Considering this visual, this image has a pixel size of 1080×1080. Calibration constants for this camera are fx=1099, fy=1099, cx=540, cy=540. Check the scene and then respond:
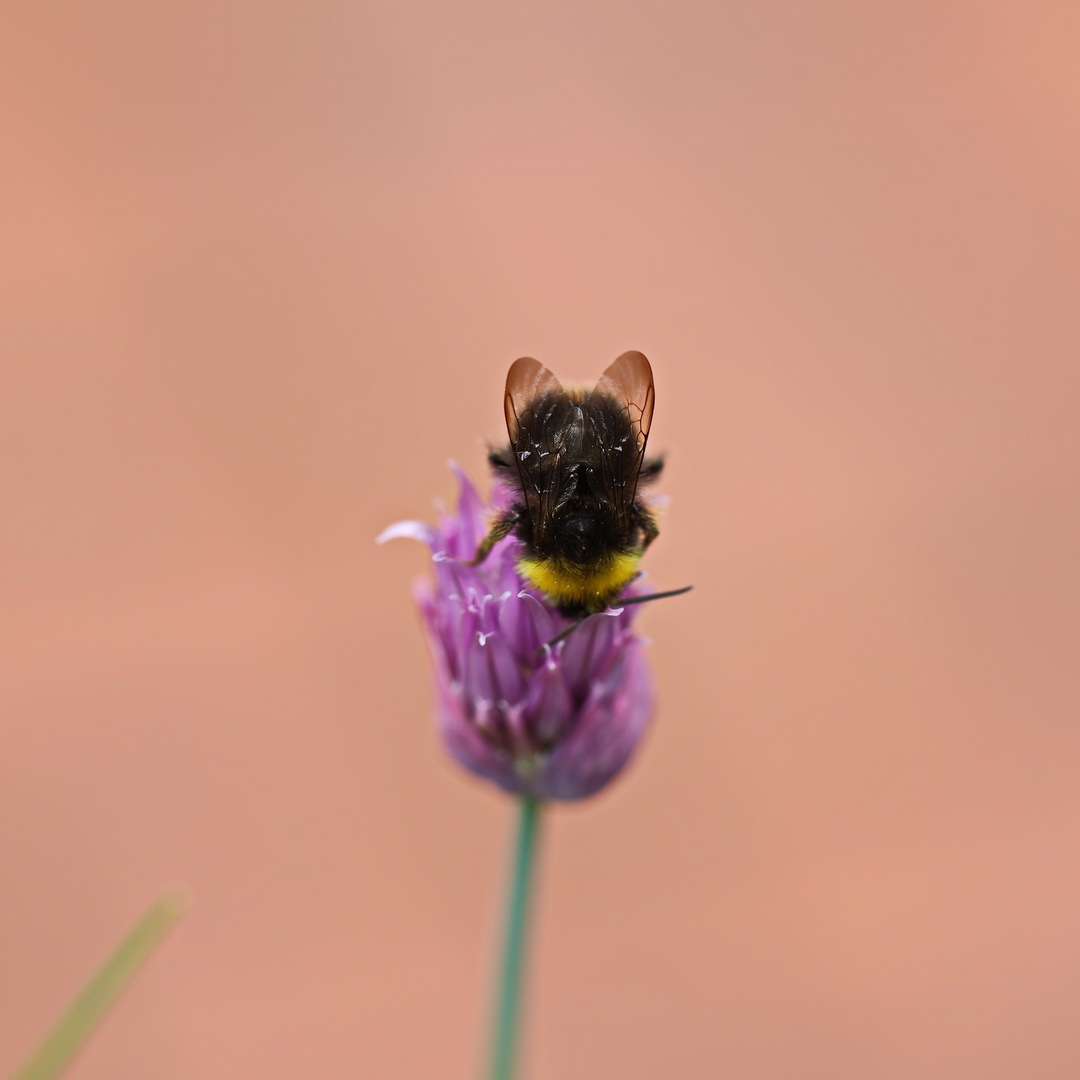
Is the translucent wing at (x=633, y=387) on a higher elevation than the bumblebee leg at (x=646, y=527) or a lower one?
higher

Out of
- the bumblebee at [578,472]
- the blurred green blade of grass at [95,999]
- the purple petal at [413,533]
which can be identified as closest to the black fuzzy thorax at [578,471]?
the bumblebee at [578,472]

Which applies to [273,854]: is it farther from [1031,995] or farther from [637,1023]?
[1031,995]

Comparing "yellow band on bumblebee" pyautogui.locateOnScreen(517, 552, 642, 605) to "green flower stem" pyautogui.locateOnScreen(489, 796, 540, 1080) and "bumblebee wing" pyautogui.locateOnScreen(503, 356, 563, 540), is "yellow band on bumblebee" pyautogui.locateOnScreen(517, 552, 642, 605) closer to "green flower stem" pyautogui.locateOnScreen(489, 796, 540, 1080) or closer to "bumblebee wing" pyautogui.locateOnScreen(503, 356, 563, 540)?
"bumblebee wing" pyautogui.locateOnScreen(503, 356, 563, 540)

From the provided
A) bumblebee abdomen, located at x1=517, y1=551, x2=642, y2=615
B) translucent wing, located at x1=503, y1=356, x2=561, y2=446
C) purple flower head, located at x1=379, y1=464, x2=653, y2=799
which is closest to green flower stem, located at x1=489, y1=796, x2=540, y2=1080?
purple flower head, located at x1=379, y1=464, x2=653, y2=799

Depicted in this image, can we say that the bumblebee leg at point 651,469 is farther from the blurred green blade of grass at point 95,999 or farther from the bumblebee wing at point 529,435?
the blurred green blade of grass at point 95,999

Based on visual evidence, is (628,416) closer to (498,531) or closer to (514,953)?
(498,531)

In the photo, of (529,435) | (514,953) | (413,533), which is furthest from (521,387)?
(514,953)
